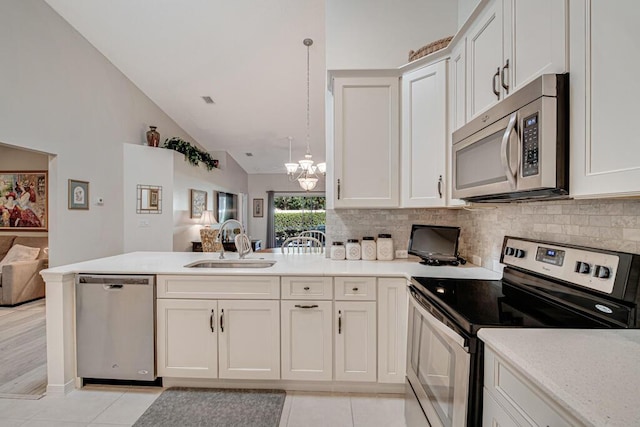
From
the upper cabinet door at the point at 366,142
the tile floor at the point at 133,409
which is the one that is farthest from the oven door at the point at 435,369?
the upper cabinet door at the point at 366,142

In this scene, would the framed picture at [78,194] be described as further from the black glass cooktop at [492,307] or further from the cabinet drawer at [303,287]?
the black glass cooktop at [492,307]

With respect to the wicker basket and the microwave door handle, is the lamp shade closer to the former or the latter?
the wicker basket

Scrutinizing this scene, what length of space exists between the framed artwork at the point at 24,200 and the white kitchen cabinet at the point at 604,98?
254 inches

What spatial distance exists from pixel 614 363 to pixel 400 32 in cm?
266

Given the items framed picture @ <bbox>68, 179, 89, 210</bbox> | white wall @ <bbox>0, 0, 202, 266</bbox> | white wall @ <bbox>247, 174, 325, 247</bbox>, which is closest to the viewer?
white wall @ <bbox>0, 0, 202, 266</bbox>

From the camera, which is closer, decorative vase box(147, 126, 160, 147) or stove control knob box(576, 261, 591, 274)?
stove control knob box(576, 261, 591, 274)

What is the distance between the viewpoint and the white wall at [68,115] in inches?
131

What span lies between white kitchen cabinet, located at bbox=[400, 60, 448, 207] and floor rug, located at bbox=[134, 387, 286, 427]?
65.5 inches

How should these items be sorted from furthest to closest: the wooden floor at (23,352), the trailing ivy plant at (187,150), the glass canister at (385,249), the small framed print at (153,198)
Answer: the trailing ivy plant at (187,150) → the small framed print at (153,198) → the glass canister at (385,249) → the wooden floor at (23,352)

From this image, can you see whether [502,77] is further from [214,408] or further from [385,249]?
[214,408]

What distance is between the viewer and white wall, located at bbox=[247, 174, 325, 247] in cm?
→ 923

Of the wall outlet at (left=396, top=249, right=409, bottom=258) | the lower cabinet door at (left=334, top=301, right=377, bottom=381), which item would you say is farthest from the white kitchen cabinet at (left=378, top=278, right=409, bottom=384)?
the wall outlet at (left=396, top=249, right=409, bottom=258)

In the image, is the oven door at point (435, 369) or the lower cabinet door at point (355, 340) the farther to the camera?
the lower cabinet door at point (355, 340)

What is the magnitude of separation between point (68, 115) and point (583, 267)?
17.3 ft
